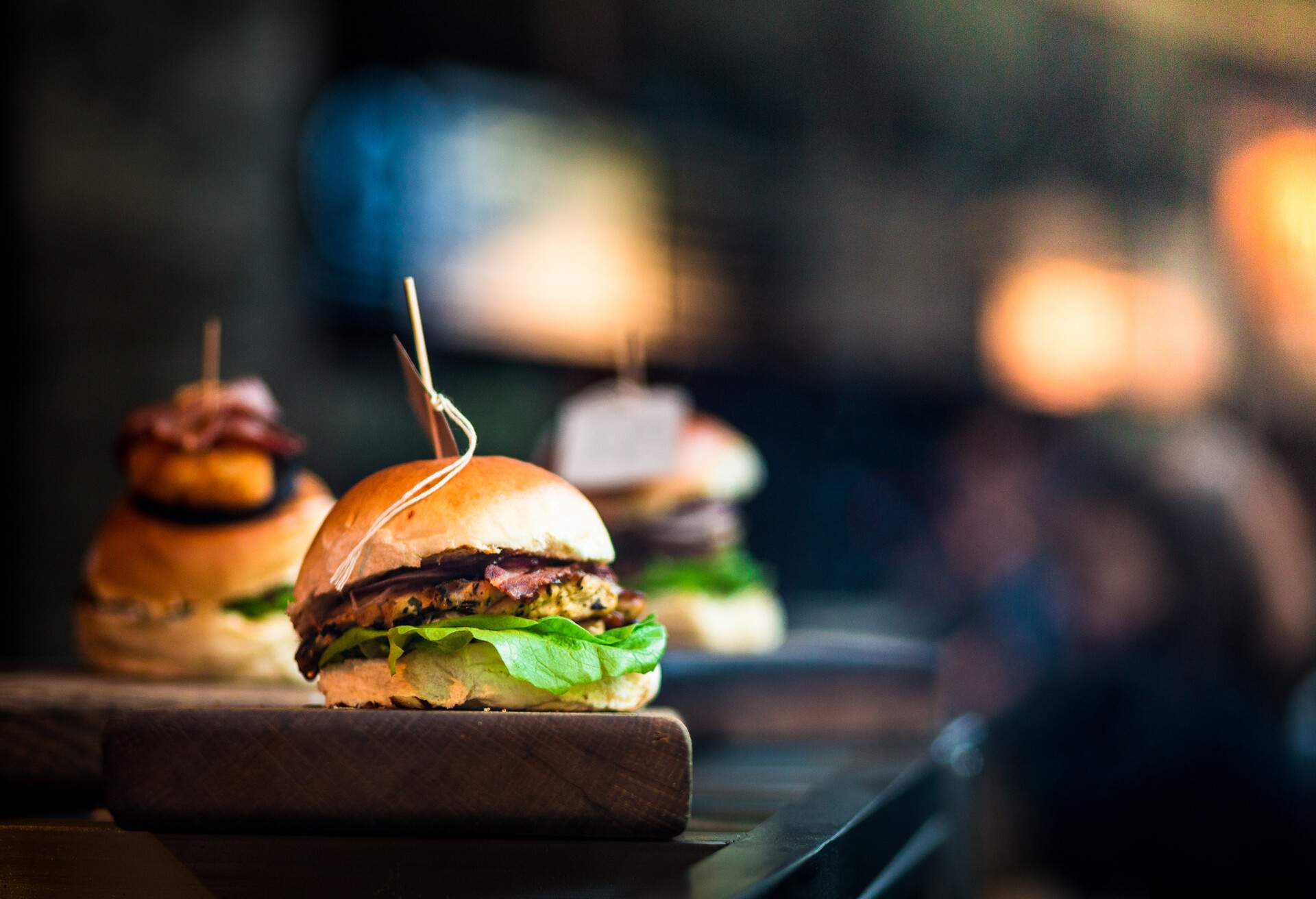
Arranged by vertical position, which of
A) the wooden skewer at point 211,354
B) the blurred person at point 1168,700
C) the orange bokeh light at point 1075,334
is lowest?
the blurred person at point 1168,700

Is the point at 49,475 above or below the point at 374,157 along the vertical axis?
below

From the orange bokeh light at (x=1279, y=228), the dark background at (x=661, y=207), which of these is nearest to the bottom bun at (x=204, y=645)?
the dark background at (x=661, y=207)

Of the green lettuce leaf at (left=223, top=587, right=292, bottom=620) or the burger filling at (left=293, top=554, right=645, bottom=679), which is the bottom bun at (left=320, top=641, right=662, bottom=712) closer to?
the burger filling at (left=293, top=554, right=645, bottom=679)

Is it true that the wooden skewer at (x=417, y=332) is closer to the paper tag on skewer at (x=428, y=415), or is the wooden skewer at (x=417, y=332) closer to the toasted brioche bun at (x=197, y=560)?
the paper tag on skewer at (x=428, y=415)

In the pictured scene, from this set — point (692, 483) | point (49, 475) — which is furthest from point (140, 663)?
point (49, 475)

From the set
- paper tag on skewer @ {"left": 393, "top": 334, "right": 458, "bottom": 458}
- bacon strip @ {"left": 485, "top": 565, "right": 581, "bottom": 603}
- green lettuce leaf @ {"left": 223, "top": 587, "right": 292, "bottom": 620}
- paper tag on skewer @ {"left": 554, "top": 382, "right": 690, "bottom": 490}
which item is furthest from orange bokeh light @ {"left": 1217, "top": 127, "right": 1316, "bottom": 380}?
bacon strip @ {"left": 485, "top": 565, "right": 581, "bottom": 603}

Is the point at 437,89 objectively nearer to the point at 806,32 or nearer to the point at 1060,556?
the point at 806,32

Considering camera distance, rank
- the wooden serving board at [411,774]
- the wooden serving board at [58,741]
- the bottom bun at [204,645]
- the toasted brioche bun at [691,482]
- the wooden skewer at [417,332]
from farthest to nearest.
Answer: the toasted brioche bun at [691,482] < the bottom bun at [204,645] < the wooden serving board at [58,741] < the wooden skewer at [417,332] < the wooden serving board at [411,774]

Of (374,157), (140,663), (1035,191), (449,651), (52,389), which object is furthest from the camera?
(1035,191)
